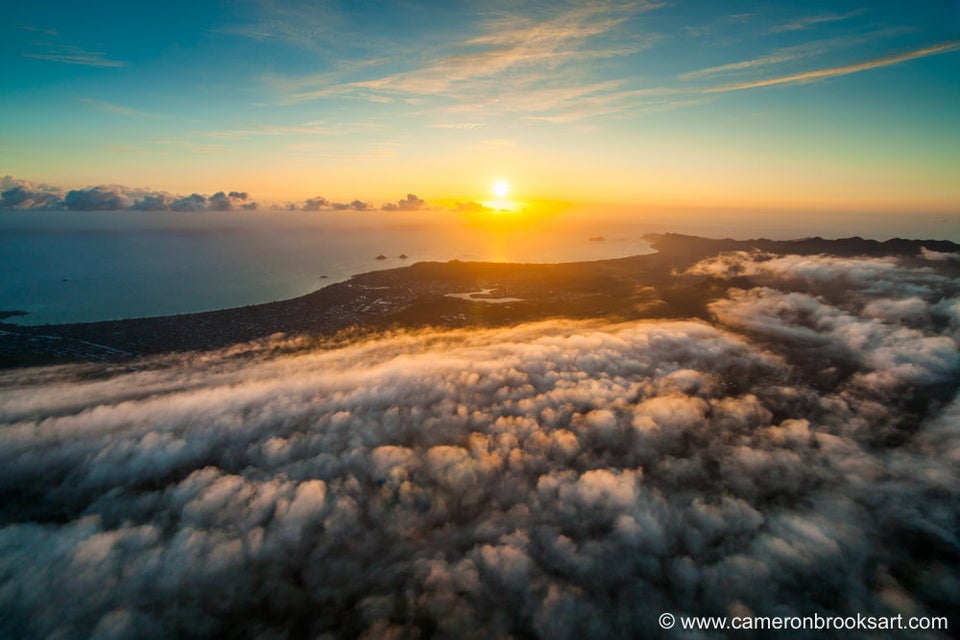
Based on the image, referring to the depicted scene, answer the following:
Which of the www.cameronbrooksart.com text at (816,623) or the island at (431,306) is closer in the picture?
the www.cameronbrooksart.com text at (816,623)

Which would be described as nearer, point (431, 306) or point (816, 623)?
point (816, 623)

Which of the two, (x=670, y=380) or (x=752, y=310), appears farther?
(x=752, y=310)

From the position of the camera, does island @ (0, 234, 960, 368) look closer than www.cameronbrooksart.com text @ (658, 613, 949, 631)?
No

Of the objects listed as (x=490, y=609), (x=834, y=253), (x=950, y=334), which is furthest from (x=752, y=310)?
(x=490, y=609)

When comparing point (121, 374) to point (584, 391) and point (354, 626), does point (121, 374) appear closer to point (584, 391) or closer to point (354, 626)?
point (354, 626)

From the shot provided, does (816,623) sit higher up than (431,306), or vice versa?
(431,306)

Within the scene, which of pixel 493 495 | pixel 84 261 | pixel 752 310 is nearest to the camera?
pixel 493 495

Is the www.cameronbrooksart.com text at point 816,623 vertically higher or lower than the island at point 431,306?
lower

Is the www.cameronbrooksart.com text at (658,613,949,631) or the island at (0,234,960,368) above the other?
the island at (0,234,960,368)
